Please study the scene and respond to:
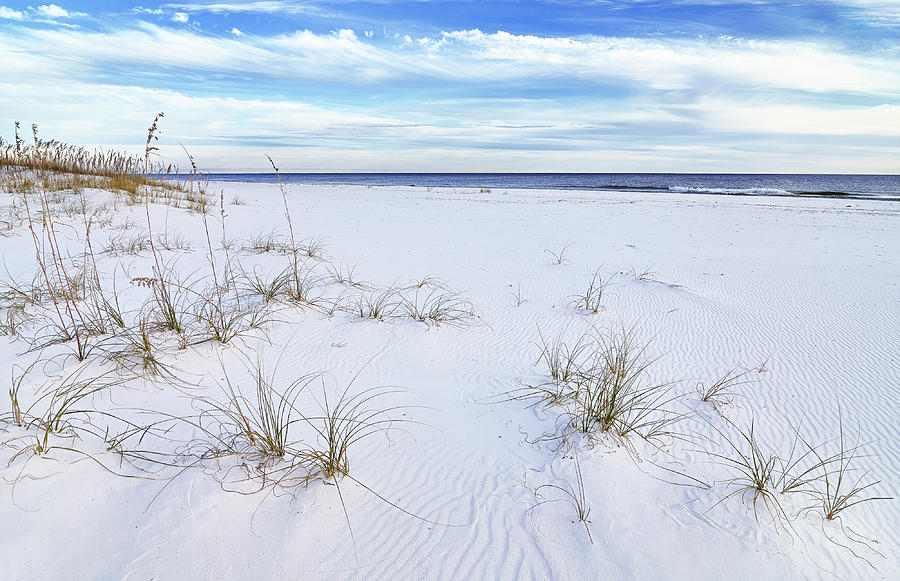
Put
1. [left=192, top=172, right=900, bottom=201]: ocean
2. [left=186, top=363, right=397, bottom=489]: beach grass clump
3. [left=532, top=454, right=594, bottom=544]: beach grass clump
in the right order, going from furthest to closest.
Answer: [left=192, top=172, right=900, bottom=201]: ocean
[left=186, top=363, right=397, bottom=489]: beach grass clump
[left=532, top=454, right=594, bottom=544]: beach grass clump

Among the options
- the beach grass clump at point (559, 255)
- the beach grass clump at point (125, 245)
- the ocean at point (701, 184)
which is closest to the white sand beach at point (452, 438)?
the beach grass clump at point (125, 245)

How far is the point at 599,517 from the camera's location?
75.0 inches

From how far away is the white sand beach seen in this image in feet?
5.61

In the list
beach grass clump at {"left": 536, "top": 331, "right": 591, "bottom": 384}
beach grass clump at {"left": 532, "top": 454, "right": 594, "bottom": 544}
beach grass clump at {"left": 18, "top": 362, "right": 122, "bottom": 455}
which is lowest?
beach grass clump at {"left": 532, "top": 454, "right": 594, "bottom": 544}

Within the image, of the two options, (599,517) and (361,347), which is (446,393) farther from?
(599,517)

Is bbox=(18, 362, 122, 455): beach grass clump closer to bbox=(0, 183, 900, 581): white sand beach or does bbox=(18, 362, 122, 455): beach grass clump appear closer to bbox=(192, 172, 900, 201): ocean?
bbox=(0, 183, 900, 581): white sand beach

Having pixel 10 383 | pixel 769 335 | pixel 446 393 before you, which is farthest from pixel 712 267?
pixel 10 383

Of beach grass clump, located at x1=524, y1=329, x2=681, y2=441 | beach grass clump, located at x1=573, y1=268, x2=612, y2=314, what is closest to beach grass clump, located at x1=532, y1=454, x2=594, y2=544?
beach grass clump, located at x1=524, y1=329, x2=681, y2=441

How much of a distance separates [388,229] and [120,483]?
24.0 ft

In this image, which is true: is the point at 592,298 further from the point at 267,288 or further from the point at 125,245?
the point at 125,245

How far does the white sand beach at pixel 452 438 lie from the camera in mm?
1711

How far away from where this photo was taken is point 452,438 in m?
2.42

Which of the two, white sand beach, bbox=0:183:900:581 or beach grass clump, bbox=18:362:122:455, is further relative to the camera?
beach grass clump, bbox=18:362:122:455

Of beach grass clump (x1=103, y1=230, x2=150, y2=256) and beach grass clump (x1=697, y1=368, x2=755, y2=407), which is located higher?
beach grass clump (x1=103, y1=230, x2=150, y2=256)
